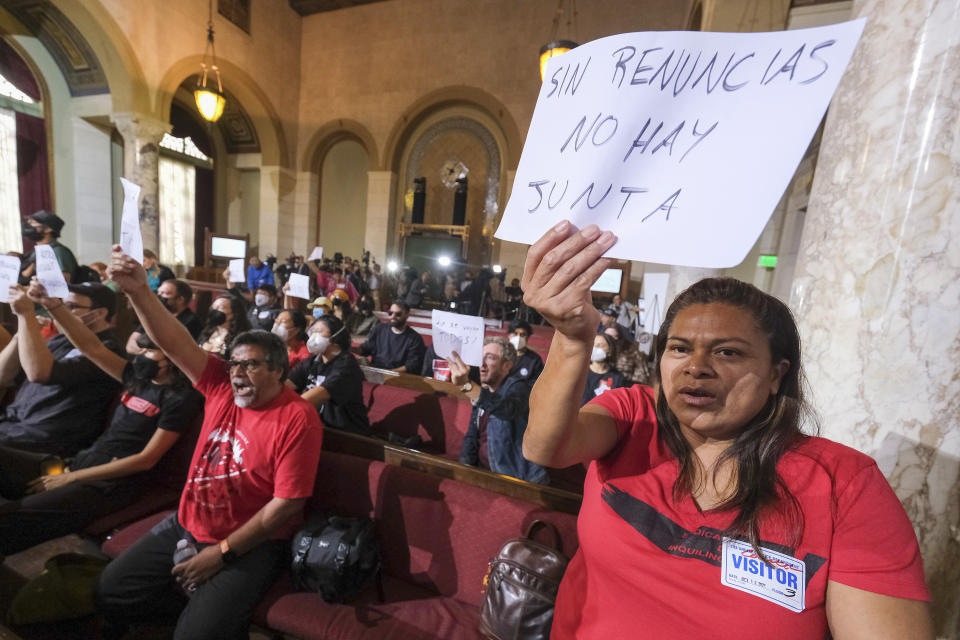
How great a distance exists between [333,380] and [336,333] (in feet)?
1.29

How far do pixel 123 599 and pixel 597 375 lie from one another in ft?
9.78

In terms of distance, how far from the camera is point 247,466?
188 centimetres

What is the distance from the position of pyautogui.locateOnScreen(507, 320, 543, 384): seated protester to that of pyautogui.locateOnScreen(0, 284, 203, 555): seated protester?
2068 millimetres

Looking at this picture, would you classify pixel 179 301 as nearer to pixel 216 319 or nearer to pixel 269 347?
pixel 216 319

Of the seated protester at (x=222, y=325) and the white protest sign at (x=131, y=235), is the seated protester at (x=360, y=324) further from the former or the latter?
the white protest sign at (x=131, y=235)

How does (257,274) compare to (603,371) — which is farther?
(257,274)

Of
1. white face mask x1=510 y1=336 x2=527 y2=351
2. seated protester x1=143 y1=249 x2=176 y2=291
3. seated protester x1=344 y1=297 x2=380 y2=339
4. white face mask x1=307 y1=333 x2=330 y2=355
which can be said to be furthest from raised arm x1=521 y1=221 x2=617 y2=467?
seated protester x1=143 y1=249 x2=176 y2=291

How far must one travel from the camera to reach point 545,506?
186cm

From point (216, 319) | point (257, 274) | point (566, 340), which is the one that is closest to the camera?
point (566, 340)

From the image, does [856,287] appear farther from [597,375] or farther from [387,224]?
[387,224]

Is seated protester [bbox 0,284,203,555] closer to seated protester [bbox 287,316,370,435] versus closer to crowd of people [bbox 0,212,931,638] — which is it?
crowd of people [bbox 0,212,931,638]

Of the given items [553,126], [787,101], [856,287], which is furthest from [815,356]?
[553,126]

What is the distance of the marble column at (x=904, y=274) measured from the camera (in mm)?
1075

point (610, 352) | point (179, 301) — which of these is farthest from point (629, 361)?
point (179, 301)
